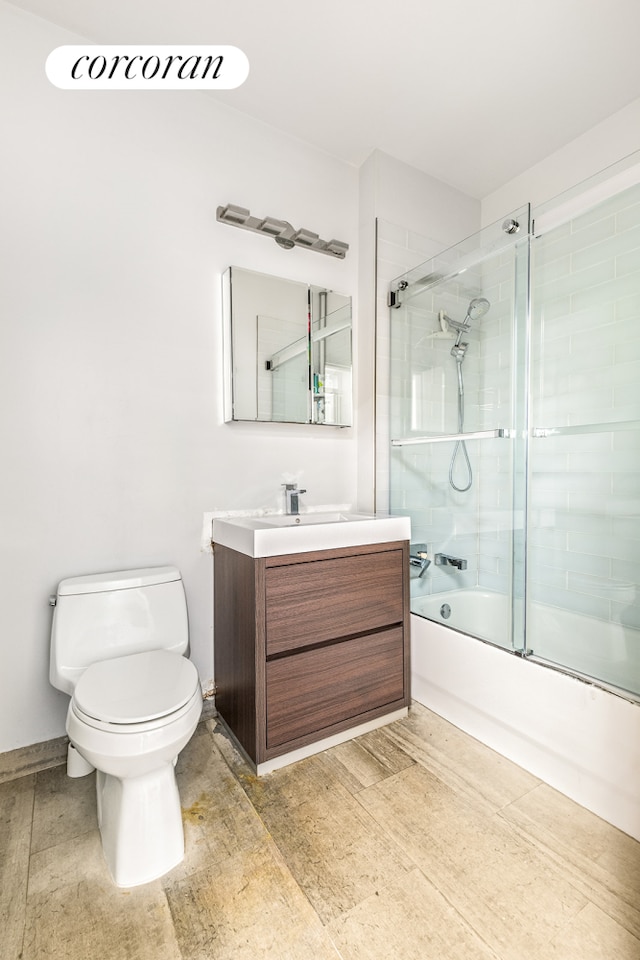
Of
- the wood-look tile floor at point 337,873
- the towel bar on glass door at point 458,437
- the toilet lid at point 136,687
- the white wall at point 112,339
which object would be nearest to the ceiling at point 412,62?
the white wall at point 112,339

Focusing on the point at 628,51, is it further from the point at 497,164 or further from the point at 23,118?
the point at 23,118

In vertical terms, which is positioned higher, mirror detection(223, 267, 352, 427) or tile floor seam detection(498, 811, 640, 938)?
mirror detection(223, 267, 352, 427)

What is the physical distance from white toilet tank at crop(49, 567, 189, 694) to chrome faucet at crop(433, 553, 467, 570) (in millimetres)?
1154

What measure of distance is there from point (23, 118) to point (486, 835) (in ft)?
8.95

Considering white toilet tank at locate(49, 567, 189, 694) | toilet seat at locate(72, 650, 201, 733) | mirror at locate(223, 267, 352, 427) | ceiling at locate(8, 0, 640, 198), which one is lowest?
toilet seat at locate(72, 650, 201, 733)

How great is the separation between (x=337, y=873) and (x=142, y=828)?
0.52 m

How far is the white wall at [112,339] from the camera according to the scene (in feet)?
5.25

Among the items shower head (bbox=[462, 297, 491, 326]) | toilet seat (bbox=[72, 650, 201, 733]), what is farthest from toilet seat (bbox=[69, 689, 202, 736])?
shower head (bbox=[462, 297, 491, 326])

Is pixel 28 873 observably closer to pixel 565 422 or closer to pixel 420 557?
pixel 420 557

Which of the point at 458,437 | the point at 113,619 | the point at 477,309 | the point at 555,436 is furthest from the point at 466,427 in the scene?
the point at 113,619

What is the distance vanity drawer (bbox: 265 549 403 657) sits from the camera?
1.60 meters

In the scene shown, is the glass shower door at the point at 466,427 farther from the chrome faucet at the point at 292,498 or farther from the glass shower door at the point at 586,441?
the chrome faucet at the point at 292,498

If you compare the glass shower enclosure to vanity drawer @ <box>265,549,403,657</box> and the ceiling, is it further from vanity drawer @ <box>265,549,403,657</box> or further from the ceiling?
the ceiling

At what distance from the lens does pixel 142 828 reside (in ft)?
3.94
